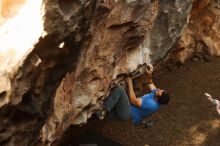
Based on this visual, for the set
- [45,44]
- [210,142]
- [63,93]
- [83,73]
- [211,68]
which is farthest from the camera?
[211,68]

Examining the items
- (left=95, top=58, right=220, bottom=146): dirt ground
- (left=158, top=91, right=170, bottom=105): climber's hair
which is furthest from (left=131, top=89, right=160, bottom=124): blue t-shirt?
(left=95, top=58, right=220, bottom=146): dirt ground

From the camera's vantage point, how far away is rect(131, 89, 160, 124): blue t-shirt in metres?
8.91

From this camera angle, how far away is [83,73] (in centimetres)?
735

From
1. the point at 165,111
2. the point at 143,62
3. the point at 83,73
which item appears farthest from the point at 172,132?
the point at 83,73

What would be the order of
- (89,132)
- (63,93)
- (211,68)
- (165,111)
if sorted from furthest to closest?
(211,68)
(165,111)
(89,132)
(63,93)

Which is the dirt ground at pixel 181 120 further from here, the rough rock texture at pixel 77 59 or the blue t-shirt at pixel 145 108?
the rough rock texture at pixel 77 59

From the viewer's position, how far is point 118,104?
28.0 feet

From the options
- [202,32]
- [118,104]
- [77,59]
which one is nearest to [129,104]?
[118,104]

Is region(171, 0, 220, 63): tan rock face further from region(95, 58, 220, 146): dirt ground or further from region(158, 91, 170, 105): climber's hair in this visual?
region(158, 91, 170, 105): climber's hair

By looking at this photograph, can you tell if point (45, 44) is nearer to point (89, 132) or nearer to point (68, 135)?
point (68, 135)

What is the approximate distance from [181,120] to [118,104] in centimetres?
250

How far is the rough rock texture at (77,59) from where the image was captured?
5.05 metres

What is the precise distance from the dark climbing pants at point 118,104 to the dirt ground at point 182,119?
3.12ft

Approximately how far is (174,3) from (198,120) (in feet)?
9.20
